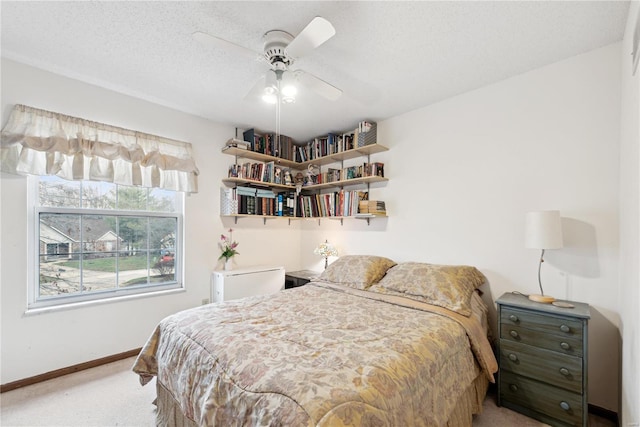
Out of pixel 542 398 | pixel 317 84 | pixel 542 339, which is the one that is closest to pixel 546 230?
pixel 542 339

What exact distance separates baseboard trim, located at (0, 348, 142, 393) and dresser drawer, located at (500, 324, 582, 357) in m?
3.33

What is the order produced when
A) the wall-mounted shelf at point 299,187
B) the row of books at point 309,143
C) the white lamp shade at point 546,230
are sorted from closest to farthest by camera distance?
the white lamp shade at point 546,230 → the row of books at point 309,143 → the wall-mounted shelf at point 299,187

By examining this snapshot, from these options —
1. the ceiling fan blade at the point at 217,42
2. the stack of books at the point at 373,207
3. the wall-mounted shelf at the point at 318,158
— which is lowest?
the stack of books at the point at 373,207

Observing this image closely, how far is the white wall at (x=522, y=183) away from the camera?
2006mm

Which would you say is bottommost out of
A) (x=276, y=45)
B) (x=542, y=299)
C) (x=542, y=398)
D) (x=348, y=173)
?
(x=542, y=398)

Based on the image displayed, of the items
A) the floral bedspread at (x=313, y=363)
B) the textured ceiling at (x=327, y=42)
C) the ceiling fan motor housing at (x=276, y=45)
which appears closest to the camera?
the floral bedspread at (x=313, y=363)

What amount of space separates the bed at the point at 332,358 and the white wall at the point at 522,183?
432mm

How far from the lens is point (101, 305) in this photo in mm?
2648

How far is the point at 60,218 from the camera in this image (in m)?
2.51

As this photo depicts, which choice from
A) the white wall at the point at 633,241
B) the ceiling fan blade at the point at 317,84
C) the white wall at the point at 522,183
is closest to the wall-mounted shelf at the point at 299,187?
the white wall at the point at 522,183

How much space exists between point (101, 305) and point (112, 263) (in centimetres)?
40

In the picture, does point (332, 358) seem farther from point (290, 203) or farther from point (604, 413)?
point (290, 203)

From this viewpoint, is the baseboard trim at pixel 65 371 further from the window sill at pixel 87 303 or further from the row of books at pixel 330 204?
the row of books at pixel 330 204

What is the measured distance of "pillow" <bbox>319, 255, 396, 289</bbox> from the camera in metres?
2.77
